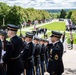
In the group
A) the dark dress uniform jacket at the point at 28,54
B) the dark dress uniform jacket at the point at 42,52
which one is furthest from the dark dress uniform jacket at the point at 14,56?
the dark dress uniform jacket at the point at 42,52

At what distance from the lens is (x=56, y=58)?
324 inches

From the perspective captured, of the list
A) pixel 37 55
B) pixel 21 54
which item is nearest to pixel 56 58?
pixel 21 54

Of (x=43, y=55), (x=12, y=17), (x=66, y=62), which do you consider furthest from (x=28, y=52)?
(x=12, y=17)

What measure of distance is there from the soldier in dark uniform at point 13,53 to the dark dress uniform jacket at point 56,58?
1.00 meters

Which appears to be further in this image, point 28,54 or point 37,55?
point 37,55

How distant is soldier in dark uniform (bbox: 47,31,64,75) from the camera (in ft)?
26.5

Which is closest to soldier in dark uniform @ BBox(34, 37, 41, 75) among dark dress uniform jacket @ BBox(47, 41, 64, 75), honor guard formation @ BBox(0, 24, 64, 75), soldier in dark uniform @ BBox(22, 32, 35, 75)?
honor guard formation @ BBox(0, 24, 64, 75)

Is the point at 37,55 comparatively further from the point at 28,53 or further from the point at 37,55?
the point at 28,53

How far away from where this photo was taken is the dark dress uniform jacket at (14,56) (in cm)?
714

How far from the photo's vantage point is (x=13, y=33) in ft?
23.7

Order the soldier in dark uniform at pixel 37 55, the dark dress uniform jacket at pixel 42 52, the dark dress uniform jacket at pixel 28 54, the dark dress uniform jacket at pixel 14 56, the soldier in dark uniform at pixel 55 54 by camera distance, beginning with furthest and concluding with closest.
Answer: the dark dress uniform jacket at pixel 42 52 → the soldier in dark uniform at pixel 37 55 → the dark dress uniform jacket at pixel 28 54 → the soldier in dark uniform at pixel 55 54 → the dark dress uniform jacket at pixel 14 56

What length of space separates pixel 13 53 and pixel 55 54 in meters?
1.29

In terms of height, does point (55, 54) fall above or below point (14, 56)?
below

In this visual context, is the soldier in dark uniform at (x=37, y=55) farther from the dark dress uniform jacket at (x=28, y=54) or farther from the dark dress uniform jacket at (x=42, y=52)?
the dark dress uniform jacket at (x=28, y=54)
